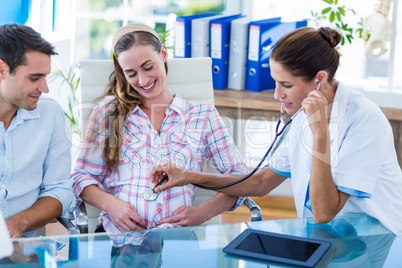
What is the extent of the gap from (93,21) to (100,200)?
5.85 ft

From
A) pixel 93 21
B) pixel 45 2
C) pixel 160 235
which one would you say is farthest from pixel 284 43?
pixel 93 21

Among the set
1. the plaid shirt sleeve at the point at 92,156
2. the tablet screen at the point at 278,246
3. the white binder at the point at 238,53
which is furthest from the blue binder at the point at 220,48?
the tablet screen at the point at 278,246

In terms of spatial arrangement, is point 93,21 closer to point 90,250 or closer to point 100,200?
point 100,200

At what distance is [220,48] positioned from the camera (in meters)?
2.82

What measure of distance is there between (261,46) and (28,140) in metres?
1.47

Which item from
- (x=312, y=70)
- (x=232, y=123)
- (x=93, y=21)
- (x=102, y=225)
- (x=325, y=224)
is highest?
(x=93, y=21)

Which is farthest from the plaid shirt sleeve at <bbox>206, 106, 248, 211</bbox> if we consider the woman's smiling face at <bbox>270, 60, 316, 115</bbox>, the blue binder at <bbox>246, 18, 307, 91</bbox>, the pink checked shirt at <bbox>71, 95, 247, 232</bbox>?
the blue binder at <bbox>246, 18, 307, 91</bbox>

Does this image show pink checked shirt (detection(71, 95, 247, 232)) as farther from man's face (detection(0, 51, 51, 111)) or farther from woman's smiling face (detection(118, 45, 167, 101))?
man's face (detection(0, 51, 51, 111))

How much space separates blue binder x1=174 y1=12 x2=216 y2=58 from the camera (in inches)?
111

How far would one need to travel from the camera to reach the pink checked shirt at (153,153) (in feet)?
6.01

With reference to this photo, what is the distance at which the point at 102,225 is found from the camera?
73.6 inches

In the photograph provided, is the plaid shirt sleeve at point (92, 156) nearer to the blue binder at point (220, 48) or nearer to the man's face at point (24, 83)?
the man's face at point (24, 83)

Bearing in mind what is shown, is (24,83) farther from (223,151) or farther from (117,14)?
(117,14)

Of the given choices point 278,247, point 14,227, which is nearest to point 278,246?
point 278,247
